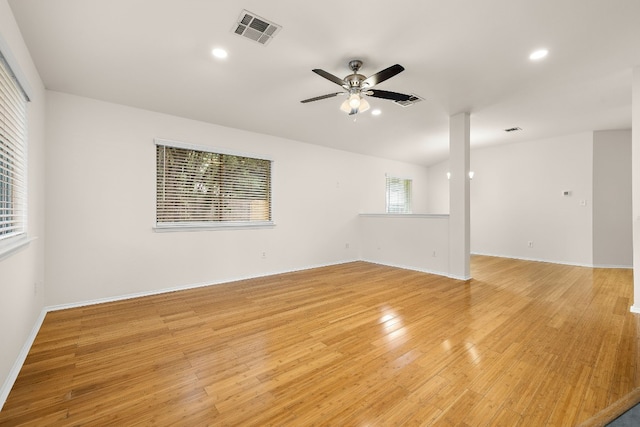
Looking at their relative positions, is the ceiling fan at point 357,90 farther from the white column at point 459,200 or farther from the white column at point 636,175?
the white column at point 636,175

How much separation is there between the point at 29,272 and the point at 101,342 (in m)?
0.97

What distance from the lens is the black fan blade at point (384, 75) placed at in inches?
101

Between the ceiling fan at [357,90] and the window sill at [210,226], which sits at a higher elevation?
the ceiling fan at [357,90]

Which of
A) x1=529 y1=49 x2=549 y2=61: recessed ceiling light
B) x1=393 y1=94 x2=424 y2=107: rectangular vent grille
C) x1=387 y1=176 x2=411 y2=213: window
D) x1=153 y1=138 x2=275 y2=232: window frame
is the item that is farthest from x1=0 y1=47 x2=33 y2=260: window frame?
x1=387 y1=176 x2=411 y2=213: window

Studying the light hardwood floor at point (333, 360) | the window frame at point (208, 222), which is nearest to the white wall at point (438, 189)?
the light hardwood floor at point (333, 360)

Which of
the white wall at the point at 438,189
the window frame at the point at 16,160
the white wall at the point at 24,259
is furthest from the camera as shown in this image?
the white wall at the point at 438,189

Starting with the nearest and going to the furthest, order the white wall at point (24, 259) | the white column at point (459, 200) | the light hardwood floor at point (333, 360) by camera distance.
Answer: the light hardwood floor at point (333, 360)
the white wall at point (24, 259)
the white column at point (459, 200)

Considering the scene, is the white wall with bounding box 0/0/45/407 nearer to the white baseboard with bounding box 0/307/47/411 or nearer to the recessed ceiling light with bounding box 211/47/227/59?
the white baseboard with bounding box 0/307/47/411

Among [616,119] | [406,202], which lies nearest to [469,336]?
[616,119]

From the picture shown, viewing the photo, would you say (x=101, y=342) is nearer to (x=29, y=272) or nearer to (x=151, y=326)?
(x=151, y=326)

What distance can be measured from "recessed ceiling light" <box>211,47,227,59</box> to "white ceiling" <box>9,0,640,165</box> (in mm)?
57

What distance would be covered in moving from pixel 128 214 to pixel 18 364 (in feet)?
6.80

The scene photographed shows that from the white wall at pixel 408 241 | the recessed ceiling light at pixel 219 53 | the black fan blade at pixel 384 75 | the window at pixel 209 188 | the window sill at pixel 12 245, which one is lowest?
the white wall at pixel 408 241

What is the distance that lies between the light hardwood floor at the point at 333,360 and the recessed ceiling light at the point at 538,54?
2.85 m
